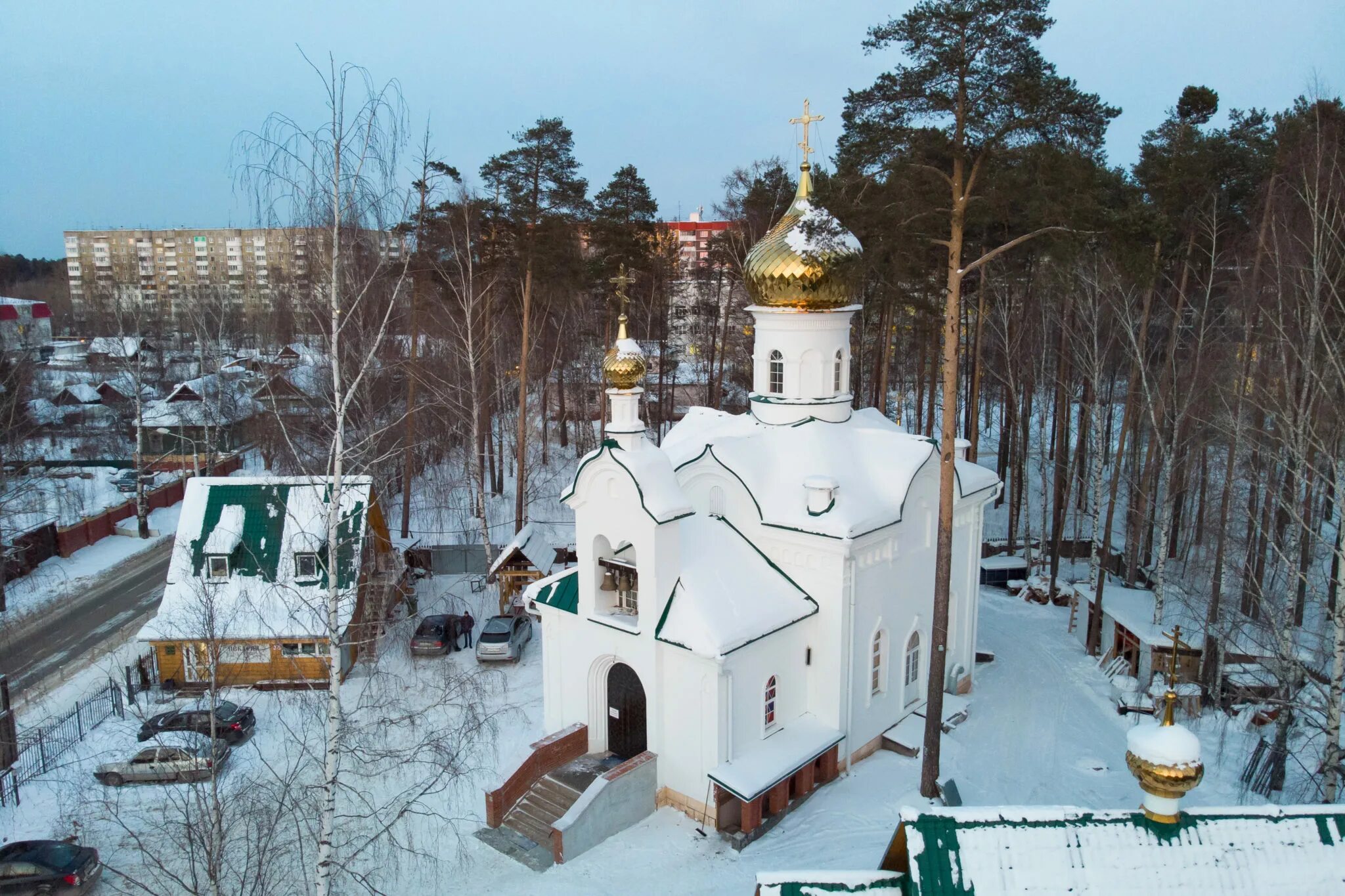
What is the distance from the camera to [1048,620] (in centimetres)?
2006

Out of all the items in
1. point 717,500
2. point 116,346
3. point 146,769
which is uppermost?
point 116,346

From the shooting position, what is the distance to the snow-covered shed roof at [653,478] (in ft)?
→ 39.8

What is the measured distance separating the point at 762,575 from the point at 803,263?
16.5ft

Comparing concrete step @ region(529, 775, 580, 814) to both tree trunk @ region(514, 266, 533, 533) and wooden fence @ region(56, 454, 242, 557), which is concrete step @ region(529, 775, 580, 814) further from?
wooden fence @ region(56, 454, 242, 557)

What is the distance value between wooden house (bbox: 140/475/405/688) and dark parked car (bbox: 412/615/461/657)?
2.78 feet

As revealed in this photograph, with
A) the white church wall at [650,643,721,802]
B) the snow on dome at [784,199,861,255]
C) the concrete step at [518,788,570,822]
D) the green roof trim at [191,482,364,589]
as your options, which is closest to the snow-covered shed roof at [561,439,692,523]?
the white church wall at [650,643,721,802]

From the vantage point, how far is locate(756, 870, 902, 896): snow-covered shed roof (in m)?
6.32

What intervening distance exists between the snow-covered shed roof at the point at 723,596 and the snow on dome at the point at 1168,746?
19.9ft

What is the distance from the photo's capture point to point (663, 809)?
1279 cm

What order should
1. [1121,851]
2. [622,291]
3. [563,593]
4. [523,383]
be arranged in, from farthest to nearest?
[523,383] < [563,593] < [622,291] < [1121,851]

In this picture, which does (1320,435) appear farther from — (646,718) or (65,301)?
(65,301)

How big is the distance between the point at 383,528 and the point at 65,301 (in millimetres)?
55244

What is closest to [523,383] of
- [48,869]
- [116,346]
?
[48,869]

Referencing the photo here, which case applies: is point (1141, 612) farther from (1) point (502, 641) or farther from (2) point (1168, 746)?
(2) point (1168, 746)
